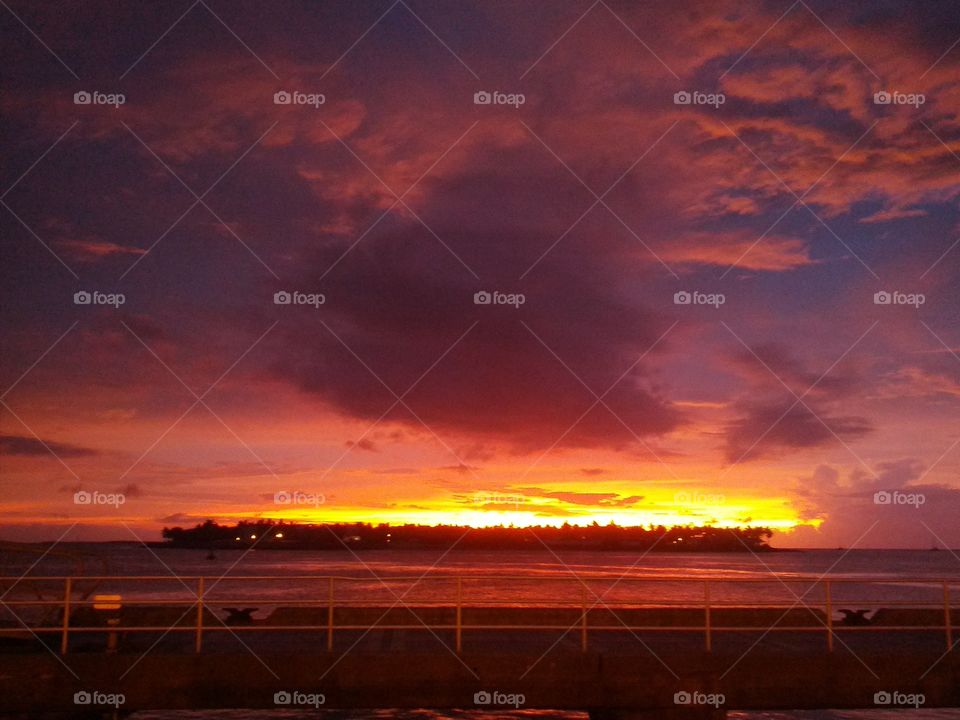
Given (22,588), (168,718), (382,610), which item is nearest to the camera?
(22,588)

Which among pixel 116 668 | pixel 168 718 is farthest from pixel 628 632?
pixel 168 718

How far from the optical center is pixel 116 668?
1247 cm

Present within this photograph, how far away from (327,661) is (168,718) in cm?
1530

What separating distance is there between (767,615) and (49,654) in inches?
575

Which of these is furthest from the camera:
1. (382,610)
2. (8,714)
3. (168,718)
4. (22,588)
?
(168,718)

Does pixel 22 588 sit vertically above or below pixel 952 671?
above

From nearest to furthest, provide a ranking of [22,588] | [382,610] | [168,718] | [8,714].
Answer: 1. [8,714]
2. [22,588]
3. [382,610]
4. [168,718]

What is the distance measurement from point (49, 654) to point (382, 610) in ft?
25.2

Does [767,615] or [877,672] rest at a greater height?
[767,615]

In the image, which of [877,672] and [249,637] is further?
[249,637]

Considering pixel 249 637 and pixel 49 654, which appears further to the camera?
pixel 249 637

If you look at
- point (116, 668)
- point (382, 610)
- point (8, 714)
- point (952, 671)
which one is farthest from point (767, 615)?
point (8, 714)

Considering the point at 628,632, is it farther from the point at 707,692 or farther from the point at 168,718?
the point at 168,718

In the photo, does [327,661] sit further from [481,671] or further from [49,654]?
[49,654]
